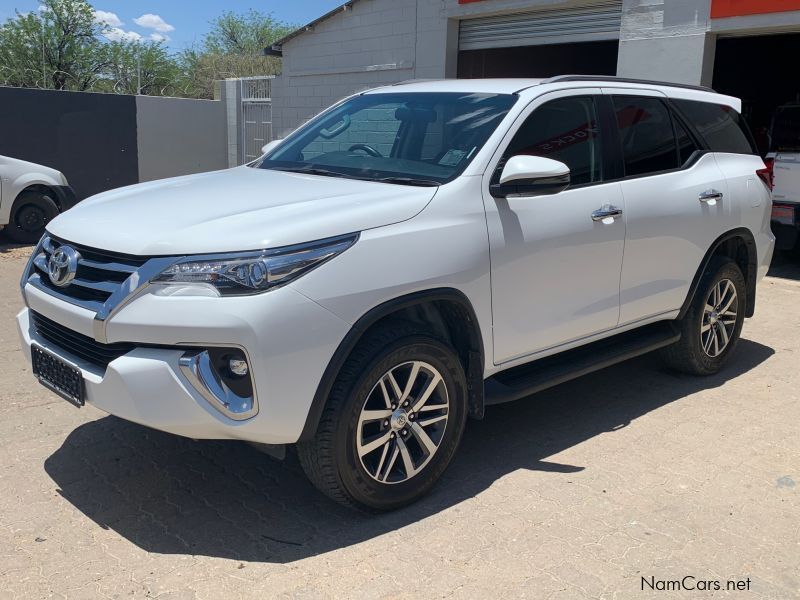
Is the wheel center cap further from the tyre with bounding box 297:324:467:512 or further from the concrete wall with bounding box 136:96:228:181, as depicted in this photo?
the concrete wall with bounding box 136:96:228:181

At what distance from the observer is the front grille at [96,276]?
329 centimetres

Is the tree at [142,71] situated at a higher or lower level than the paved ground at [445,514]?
higher

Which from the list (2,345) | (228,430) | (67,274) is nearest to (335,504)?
(228,430)

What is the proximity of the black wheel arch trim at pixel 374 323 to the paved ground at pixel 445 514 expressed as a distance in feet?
1.66

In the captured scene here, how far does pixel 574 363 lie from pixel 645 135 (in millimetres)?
1527

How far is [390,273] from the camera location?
11.2ft

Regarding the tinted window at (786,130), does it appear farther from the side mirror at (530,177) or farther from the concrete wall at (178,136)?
the concrete wall at (178,136)

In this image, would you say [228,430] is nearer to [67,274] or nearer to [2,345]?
[67,274]

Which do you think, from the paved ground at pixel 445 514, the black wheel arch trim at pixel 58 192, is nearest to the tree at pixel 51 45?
the black wheel arch trim at pixel 58 192

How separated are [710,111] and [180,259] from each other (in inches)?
160

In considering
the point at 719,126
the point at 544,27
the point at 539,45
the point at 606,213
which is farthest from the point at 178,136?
the point at 606,213

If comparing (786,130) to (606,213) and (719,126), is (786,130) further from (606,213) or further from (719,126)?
(606,213)

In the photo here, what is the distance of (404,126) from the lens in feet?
14.9

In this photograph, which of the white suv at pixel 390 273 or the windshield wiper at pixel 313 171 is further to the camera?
the windshield wiper at pixel 313 171
